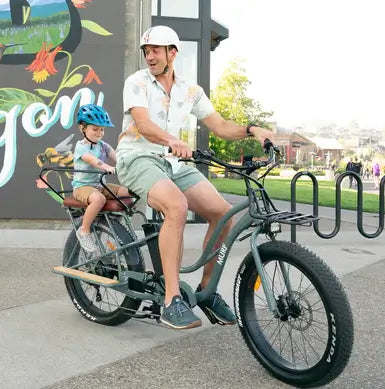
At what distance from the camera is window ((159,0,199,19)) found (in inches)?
456

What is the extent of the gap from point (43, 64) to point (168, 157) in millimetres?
7247

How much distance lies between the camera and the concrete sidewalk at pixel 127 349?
10.8 feet

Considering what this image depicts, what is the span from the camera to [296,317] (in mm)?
3246

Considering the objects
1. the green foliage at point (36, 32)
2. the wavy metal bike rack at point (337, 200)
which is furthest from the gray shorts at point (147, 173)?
the green foliage at point (36, 32)

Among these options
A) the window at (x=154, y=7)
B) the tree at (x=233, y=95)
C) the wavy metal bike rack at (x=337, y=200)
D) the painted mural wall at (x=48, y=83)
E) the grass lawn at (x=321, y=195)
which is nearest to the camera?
the wavy metal bike rack at (x=337, y=200)

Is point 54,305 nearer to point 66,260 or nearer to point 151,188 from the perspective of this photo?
point 66,260

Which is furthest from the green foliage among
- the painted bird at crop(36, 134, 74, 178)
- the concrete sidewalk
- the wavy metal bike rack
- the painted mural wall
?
the concrete sidewalk

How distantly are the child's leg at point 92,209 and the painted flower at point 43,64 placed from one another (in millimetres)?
6673

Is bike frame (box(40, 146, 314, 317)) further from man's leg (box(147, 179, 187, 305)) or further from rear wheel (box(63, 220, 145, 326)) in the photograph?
man's leg (box(147, 179, 187, 305))

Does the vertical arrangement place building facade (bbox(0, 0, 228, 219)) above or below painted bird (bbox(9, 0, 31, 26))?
below

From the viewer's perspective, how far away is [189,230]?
10336mm

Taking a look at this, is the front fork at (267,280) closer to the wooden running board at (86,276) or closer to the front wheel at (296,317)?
the front wheel at (296,317)

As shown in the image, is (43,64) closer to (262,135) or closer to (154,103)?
(154,103)

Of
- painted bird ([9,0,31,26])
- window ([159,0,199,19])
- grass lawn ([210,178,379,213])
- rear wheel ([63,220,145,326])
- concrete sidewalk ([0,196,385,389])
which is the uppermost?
window ([159,0,199,19])
